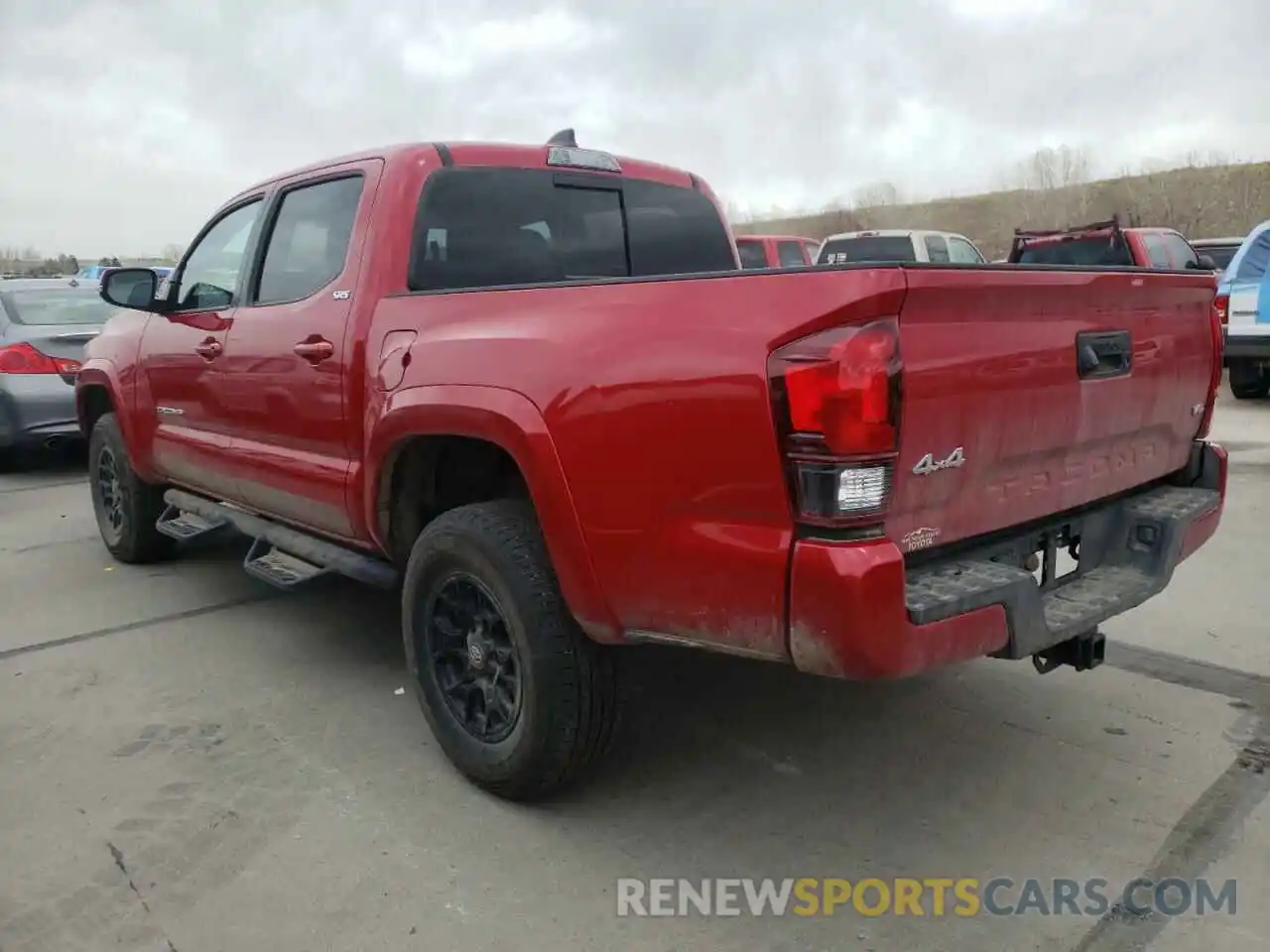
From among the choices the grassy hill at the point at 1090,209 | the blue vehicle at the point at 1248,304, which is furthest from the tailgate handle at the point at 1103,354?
the grassy hill at the point at 1090,209

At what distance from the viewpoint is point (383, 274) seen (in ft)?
11.5

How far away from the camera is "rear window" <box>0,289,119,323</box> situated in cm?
907

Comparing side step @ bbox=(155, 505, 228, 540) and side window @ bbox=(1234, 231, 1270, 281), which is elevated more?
side window @ bbox=(1234, 231, 1270, 281)

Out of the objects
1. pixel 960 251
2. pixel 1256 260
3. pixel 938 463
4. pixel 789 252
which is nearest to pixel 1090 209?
pixel 960 251

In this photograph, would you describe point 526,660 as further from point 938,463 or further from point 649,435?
point 938,463

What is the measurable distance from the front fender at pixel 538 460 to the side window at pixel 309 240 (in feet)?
3.15

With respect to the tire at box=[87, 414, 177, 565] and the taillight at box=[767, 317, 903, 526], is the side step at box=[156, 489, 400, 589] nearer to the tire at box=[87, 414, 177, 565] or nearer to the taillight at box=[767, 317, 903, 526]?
the tire at box=[87, 414, 177, 565]

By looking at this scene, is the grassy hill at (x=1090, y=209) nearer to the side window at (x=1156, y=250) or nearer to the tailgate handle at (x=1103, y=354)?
the side window at (x=1156, y=250)

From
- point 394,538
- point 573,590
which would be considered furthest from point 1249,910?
point 394,538

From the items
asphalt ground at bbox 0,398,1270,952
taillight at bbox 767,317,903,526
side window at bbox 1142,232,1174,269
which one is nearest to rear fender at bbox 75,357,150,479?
asphalt ground at bbox 0,398,1270,952

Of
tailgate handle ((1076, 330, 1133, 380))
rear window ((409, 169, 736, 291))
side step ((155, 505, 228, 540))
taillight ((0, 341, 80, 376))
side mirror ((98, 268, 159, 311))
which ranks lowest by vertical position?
side step ((155, 505, 228, 540))

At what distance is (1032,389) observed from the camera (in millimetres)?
2613

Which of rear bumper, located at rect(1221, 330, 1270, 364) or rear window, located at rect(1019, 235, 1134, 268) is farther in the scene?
rear window, located at rect(1019, 235, 1134, 268)

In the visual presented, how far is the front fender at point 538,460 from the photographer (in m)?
2.71
